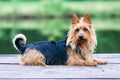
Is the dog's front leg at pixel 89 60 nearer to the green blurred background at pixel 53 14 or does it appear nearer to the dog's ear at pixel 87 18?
the dog's ear at pixel 87 18

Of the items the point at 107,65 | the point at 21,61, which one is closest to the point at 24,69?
the point at 21,61

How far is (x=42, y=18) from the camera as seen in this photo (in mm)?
18703

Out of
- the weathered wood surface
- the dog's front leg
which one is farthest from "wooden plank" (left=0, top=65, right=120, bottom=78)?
the dog's front leg

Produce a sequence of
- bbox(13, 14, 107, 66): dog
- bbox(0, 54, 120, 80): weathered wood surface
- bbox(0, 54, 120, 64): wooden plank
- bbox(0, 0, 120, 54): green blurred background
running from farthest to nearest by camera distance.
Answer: bbox(0, 0, 120, 54): green blurred background < bbox(0, 54, 120, 64): wooden plank < bbox(13, 14, 107, 66): dog < bbox(0, 54, 120, 80): weathered wood surface

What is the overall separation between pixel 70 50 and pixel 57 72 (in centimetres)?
56

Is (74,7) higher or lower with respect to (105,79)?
higher

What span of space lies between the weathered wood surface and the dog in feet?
0.43

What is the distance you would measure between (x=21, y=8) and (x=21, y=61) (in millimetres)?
13186

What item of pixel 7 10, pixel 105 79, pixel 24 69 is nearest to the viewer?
pixel 105 79

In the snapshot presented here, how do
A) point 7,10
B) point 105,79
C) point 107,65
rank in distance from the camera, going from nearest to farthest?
point 105,79, point 107,65, point 7,10

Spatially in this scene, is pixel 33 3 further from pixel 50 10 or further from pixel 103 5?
pixel 103 5

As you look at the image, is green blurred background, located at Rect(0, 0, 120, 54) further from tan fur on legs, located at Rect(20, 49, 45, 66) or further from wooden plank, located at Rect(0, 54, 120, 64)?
tan fur on legs, located at Rect(20, 49, 45, 66)

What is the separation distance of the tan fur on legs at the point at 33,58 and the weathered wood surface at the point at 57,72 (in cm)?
11

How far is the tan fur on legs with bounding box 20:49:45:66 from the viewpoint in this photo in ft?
18.3
